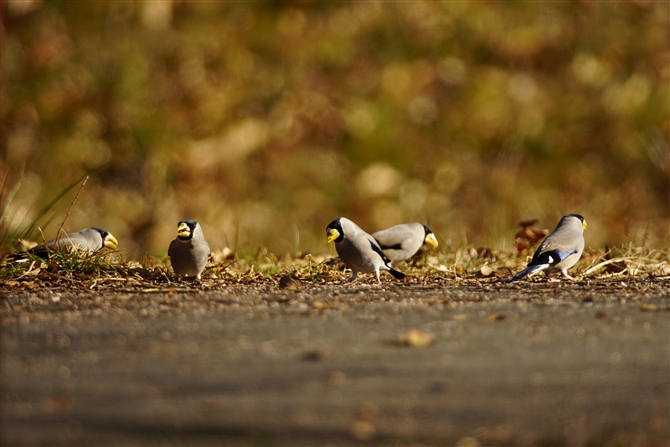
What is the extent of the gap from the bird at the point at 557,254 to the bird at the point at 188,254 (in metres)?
1.39

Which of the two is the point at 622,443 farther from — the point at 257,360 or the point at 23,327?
the point at 23,327

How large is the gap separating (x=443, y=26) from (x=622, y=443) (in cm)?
958

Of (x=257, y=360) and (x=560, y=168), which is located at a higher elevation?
(x=560, y=168)

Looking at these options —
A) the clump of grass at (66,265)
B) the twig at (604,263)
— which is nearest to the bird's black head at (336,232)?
the clump of grass at (66,265)

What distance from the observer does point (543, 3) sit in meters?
11.7

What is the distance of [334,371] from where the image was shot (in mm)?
2510

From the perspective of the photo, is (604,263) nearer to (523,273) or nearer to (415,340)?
(523,273)

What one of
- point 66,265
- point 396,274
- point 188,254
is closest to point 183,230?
point 188,254

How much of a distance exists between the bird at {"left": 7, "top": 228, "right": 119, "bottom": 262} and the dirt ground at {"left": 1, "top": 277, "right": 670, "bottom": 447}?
87cm

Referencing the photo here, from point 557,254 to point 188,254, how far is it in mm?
1691

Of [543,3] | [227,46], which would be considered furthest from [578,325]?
[543,3]

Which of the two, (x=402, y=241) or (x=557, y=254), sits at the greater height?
(x=402, y=241)

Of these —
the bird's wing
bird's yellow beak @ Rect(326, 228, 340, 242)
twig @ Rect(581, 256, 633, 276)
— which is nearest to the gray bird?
the bird's wing

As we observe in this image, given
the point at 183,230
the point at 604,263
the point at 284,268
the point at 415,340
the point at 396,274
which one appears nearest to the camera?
the point at 415,340
